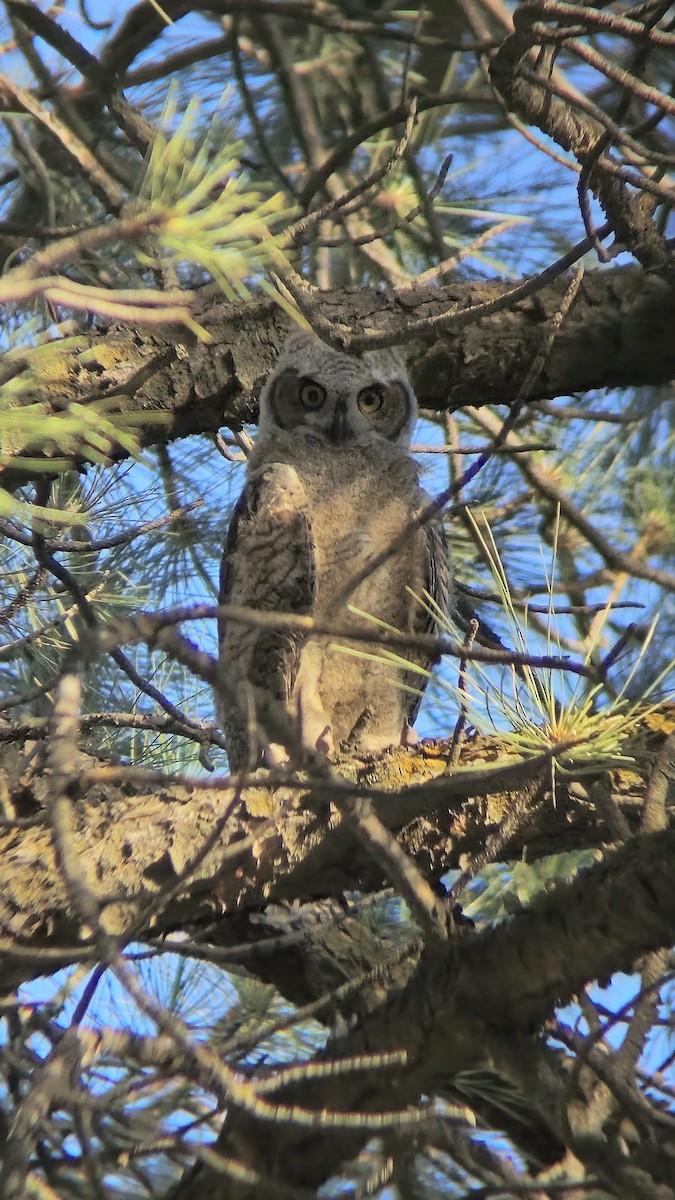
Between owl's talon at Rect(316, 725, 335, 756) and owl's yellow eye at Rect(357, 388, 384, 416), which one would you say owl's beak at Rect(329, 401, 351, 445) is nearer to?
owl's yellow eye at Rect(357, 388, 384, 416)

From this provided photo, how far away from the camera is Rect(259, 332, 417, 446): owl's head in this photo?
402 centimetres

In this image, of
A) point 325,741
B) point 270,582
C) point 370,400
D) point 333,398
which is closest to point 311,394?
point 333,398

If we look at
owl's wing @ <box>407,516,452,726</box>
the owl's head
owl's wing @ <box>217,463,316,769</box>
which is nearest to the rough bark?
the owl's head

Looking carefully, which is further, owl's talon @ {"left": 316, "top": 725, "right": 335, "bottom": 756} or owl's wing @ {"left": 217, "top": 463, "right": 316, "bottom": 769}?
owl's wing @ {"left": 217, "top": 463, "right": 316, "bottom": 769}

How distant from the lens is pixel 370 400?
4.11 meters

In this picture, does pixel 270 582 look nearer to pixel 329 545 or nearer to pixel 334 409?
A: pixel 329 545

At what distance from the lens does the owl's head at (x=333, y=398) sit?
4.02 m

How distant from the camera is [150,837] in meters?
2.54

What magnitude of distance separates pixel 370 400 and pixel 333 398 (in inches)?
5.2

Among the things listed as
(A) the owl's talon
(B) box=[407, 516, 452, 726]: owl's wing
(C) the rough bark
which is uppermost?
(C) the rough bark

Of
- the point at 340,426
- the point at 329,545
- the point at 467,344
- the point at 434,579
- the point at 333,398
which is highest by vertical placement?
the point at 333,398

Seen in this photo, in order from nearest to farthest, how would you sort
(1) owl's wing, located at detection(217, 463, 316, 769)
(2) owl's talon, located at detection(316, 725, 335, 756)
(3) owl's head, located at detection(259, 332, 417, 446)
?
(2) owl's talon, located at detection(316, 725, 335, 756), (1) owl's wing, located at detection(217, 463, 316, 769), (3) owl's head, located at detection(259, 332, 417, 446)

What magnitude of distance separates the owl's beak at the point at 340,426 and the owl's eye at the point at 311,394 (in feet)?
0.22

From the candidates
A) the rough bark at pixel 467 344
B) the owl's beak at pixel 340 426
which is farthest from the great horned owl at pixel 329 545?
the rough bark at pixel 467 344
